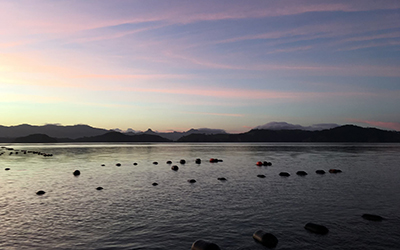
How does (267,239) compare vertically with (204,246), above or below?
below

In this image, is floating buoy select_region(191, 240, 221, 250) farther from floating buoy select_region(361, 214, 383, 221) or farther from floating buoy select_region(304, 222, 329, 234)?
floating buoy select_region(361, 214, 383, 221)

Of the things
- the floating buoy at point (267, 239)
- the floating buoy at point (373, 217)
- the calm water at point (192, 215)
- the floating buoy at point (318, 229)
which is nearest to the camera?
the floating buoy at point (267, 239)

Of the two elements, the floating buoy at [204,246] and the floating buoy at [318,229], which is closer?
the floating buoy at [204,246]

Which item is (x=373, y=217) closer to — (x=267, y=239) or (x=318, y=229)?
(x=318, y=229)

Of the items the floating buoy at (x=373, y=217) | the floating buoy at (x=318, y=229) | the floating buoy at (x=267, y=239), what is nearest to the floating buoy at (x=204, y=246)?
the floating buoy at (x=267, y=239)

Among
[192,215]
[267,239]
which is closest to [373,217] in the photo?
[267,239]

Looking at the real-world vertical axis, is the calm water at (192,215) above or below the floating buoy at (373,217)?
below

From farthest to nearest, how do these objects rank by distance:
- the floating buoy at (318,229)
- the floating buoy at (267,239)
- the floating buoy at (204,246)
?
the floating buoy at (318,229) → the floating buoy at (267,239) → the floating buoy at (204,246)

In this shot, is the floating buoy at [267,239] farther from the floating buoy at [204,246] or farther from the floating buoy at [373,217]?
the floating buoy at [373,217]

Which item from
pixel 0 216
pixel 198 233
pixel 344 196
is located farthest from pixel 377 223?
pixel 0 216

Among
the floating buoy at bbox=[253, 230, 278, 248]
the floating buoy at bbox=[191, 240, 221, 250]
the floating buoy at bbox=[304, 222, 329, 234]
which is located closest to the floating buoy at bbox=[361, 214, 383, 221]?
the floating buoy at bbox=[304, 222, 329, 234]

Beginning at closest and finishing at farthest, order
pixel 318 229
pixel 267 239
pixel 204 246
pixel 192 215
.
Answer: pixel 204 246
pixel 267 239
pixel 318 229
pixel 192 215

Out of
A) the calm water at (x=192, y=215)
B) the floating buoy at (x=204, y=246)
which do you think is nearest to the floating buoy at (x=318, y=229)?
Answer: the calm water at (x=192, y=215)

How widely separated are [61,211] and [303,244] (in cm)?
2332
